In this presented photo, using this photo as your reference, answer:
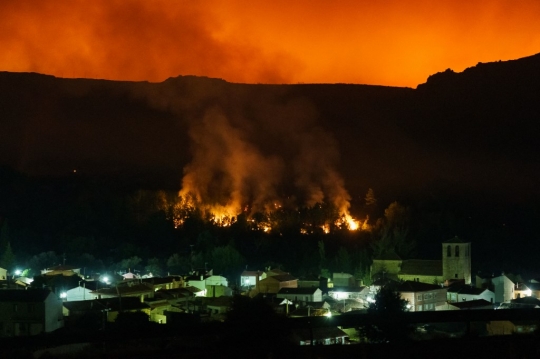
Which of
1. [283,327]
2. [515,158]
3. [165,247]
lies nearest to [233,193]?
[165,247]

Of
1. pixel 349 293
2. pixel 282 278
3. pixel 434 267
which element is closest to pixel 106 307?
pixel 282 278

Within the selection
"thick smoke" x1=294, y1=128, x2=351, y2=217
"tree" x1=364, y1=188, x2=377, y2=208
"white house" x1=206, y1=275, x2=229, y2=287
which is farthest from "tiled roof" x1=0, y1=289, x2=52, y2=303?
"tree" x1=364, y1=188, x2=377, y2=208

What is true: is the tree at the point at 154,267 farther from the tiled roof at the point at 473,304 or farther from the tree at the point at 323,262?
the tiled roof at the point at 473,304

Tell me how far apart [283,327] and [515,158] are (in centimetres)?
3322

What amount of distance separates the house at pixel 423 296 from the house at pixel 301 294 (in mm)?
1956

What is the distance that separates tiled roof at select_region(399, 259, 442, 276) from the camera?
23406 mm

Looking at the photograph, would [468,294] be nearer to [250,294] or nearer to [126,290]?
[250,294]

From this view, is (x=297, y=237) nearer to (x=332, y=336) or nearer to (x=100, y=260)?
(x=100, y=260)

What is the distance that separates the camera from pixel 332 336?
402 inches

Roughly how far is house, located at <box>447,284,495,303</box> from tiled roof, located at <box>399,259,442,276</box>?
352 centimetres

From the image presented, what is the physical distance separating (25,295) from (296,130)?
21230mm

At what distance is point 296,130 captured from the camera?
3366 cm

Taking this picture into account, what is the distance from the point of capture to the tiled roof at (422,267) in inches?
922

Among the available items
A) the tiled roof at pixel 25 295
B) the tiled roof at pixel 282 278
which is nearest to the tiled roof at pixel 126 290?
the tiled roof at pixel 25 295
